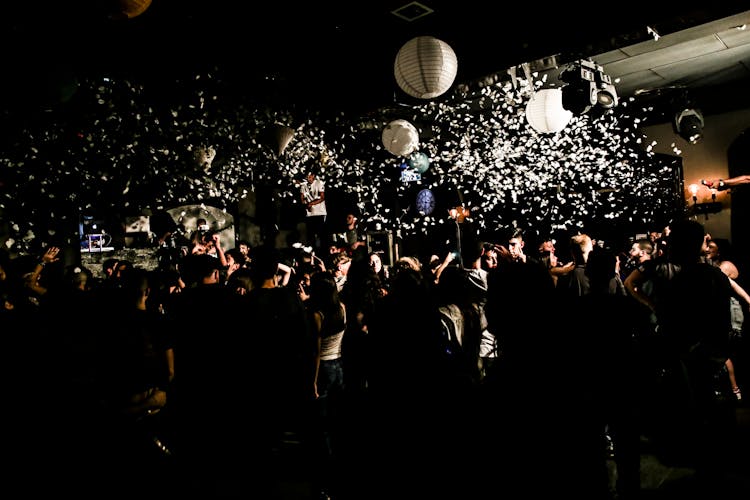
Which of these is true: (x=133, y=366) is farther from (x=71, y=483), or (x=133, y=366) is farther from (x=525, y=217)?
(x=525, y=217)

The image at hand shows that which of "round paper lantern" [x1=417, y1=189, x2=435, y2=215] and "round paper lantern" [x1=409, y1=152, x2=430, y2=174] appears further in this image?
"round paper lantern" [x1=417, y1=189, x2=435, y2=215]

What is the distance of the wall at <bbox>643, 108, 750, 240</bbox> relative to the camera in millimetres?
8403

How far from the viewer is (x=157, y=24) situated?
18.8ft

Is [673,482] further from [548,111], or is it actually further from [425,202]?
[425,202]

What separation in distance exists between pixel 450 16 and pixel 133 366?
4989 millimetres

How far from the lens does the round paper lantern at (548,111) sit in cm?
559

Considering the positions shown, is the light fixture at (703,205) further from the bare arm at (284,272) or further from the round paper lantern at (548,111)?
the bare arm at (284,272)

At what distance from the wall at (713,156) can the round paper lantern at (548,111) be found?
14.9ft

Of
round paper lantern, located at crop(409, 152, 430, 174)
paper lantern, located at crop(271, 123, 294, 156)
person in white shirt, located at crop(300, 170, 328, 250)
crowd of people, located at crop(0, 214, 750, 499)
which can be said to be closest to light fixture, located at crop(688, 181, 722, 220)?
round paper lantern, located at crop(409, 152, 430, 174)

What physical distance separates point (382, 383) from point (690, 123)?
8.06 meters

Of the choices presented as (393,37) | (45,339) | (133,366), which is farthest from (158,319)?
(393,37)

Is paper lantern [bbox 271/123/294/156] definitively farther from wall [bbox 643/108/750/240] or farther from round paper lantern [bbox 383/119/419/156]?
wall [bbox 643/108/750/240]

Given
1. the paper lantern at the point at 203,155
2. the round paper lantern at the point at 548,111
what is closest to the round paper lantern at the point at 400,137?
the round paper lantern at the point at 548,111

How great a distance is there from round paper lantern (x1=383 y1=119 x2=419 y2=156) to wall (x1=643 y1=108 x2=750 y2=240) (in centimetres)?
533
